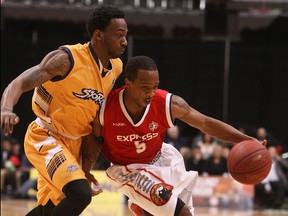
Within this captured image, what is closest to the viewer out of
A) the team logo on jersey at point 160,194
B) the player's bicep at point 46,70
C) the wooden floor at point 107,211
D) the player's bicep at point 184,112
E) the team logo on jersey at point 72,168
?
the player's bicep at point 46,70

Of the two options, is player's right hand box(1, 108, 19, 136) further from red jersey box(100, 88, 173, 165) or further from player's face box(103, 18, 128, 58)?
player's face box(103, 18, 128, 58)

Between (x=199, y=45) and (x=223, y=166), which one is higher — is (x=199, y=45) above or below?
above

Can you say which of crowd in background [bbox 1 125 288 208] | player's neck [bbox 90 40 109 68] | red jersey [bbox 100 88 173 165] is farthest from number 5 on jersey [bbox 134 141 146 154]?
crowd in background [bbox 1 125 288 208]

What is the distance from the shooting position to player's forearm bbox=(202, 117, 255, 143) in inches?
184

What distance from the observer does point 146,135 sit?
4672mm

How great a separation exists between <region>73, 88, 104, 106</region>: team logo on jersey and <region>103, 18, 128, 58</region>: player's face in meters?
0.32

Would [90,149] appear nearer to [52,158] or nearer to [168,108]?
[52,158]

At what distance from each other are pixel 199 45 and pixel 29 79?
37.6 feet

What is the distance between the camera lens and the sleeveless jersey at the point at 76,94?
4516mm

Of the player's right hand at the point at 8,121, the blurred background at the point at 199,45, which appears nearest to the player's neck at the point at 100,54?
the player's right hand at the point at 8,121

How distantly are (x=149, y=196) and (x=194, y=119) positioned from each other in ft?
2.17

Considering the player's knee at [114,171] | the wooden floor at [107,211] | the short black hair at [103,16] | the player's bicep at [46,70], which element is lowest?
the wooden floor at [107,211]

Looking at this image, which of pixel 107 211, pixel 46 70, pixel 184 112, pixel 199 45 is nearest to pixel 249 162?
pixel 184 112

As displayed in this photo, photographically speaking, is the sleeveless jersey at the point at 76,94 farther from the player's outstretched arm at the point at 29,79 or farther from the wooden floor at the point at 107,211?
the wooden floor at the point at 107,211
